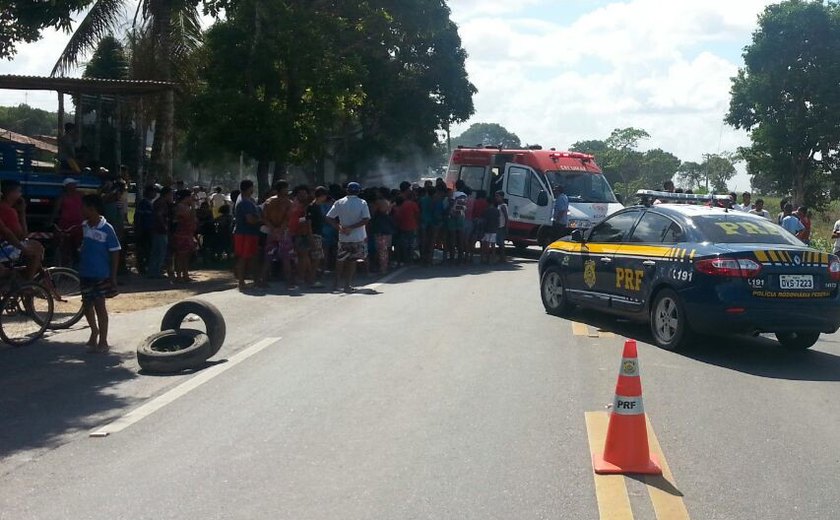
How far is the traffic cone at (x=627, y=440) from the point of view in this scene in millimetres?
6348

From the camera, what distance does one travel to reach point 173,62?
87.6 feet

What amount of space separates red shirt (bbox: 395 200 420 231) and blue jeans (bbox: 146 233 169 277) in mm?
5304

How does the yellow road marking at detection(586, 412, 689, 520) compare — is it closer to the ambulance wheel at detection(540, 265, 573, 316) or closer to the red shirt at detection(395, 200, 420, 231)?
the ambulance wheel at detection(540, 265, 573, 316)

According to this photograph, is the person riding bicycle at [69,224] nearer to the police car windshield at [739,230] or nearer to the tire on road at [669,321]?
the tire on road at [669,321]

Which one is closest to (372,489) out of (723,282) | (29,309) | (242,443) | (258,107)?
(242,443)

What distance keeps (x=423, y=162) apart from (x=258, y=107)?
94.5 feet

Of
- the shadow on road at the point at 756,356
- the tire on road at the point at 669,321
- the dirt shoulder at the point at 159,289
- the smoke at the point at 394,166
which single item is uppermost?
the smoke at the point at 394,166

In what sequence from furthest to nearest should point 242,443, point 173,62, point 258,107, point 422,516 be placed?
1. point 173,62
2. point 258,107
3. point 242,443
4. point 422,516

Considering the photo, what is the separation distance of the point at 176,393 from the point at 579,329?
18.4 ft

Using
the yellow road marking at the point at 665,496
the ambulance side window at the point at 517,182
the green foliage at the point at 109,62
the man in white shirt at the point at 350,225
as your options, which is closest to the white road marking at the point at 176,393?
the yellow road marking at the point at 665,496

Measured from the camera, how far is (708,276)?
34.2 ft

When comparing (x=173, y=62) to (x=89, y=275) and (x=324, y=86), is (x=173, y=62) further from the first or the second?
(x=89, y=275)

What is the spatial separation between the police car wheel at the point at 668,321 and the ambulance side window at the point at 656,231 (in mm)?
629

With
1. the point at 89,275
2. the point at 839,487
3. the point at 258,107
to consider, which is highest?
the point at 258,107
